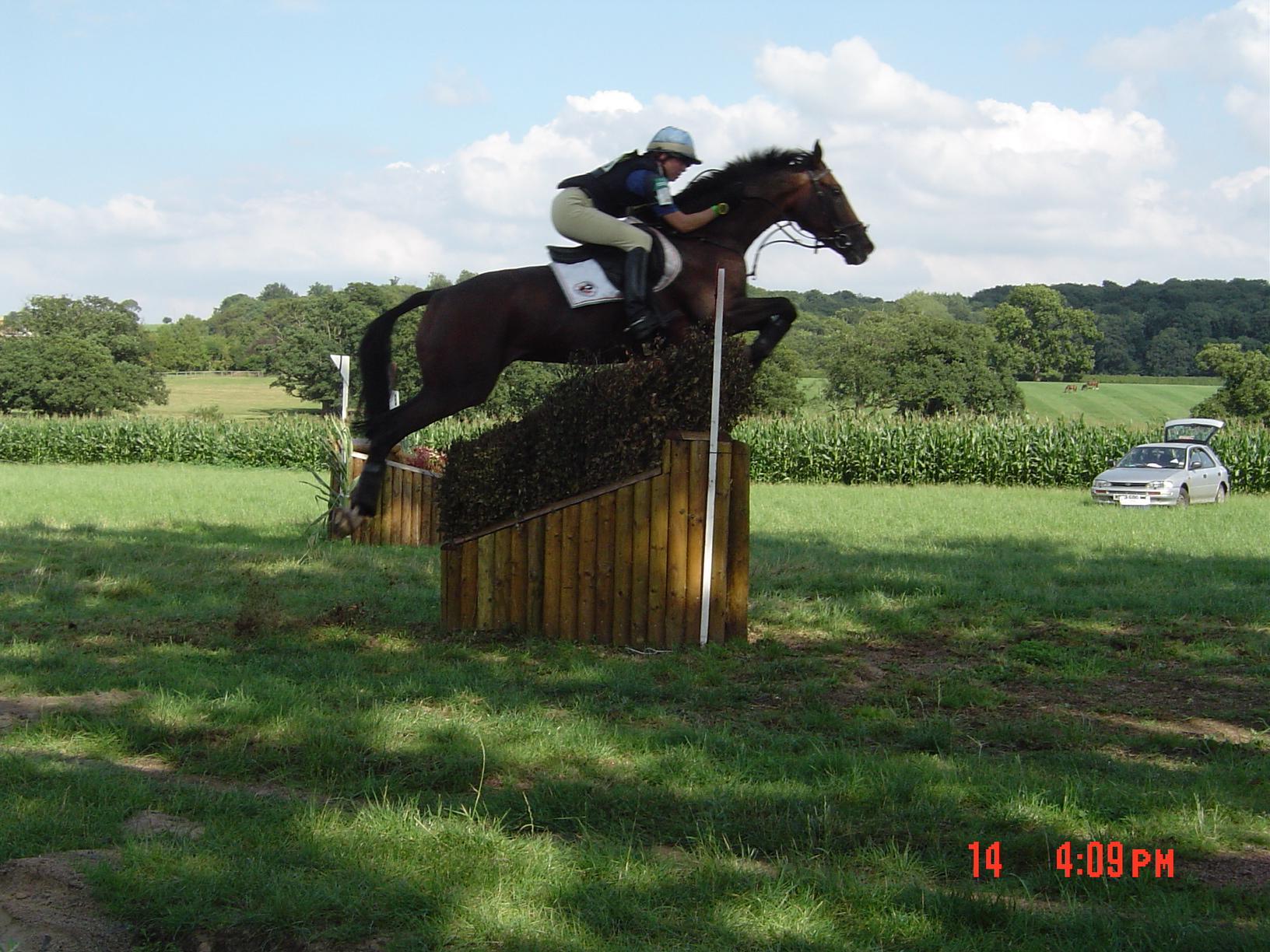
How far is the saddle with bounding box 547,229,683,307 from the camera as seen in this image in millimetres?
6277

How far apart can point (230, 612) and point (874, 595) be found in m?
4.93

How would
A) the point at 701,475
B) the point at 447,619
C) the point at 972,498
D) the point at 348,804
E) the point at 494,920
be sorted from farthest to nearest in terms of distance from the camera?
the point at 972,498
the point at 447,619
the point at 701,475
the point at 348,804
the point at 494,920

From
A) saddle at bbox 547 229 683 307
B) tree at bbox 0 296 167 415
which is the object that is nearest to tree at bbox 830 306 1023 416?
tree at bbox 0 296 167 415

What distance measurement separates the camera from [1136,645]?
6.72 m

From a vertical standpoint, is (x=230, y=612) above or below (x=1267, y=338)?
below

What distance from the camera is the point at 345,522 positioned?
248 inches

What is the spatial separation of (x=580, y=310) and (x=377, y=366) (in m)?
1.54

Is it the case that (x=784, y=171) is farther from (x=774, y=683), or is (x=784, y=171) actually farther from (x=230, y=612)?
(x=230, y=612)

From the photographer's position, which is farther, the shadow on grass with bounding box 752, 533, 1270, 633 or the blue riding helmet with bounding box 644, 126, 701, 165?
the shadow on grass with bounding box 752, 533, 1270, 633

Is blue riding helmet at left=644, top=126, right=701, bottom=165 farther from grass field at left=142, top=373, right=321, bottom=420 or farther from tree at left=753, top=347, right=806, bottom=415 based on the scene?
grass field at left=142, top=373, right=321, bottom=420

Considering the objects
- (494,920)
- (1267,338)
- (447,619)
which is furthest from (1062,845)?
(1267,338)

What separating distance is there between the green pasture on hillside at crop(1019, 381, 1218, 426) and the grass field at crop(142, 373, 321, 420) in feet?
147

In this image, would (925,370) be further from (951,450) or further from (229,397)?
(229,397)
